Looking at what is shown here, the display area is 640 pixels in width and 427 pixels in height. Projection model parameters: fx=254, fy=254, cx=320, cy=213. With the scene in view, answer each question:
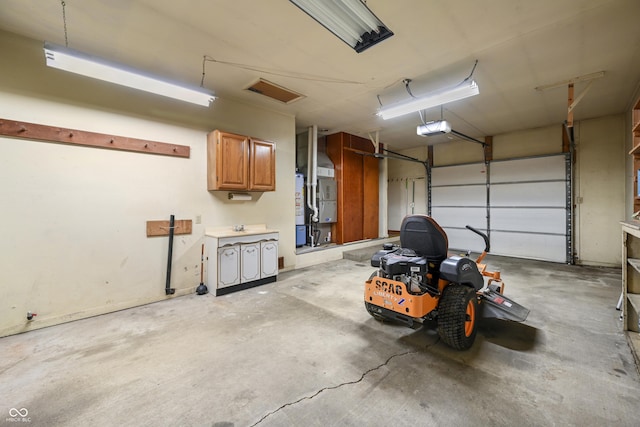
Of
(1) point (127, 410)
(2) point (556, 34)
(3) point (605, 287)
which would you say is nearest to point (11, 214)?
(1) point (127, 410)

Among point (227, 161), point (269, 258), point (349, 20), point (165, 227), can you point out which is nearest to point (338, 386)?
point (269, 258)

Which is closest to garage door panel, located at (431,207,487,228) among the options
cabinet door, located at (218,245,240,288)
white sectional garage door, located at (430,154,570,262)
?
white sectional garage door, located at (430,154,570,262)

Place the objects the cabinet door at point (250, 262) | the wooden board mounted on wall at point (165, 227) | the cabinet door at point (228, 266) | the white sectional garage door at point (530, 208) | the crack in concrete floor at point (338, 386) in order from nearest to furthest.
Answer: the crack in concrete floor at point (338, 386)
the wooden board mounted on wall at point (165, 227)
the cabinet door at point (228, 266)
the cabinet door at point (250, 262)
the white sectional garage door at point (530, 208)

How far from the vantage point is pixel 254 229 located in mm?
4727

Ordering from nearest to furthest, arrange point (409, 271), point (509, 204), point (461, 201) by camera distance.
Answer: point (409, 271), point (509, 204), point (461, 201)

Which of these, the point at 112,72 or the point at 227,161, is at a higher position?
the point at 112,72

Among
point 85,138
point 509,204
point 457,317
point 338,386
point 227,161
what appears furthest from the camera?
point 509,204

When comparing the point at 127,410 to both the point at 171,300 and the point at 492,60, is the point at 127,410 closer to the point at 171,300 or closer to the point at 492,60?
the point at 171,300

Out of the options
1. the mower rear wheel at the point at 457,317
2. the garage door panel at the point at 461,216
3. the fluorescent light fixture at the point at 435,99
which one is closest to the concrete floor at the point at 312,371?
the mower rear wheel at the point at 457,317

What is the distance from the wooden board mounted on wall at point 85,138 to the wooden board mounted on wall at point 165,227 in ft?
3.32

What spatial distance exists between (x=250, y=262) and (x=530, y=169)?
23.3 ft

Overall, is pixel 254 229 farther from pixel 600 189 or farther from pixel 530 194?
pixel 600 189

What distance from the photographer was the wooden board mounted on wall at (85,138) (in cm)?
278

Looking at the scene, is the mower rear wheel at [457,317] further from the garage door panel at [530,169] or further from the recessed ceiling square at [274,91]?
the garage door panel at [530,169]
